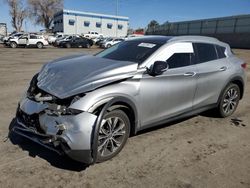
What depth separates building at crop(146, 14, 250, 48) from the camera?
4846 cm

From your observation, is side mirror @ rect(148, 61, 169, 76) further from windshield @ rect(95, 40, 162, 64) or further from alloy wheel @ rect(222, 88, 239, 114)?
alloy wheel @ rect(222, 88, 239, 114)

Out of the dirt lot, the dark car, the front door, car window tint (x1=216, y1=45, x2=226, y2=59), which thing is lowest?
the dark car

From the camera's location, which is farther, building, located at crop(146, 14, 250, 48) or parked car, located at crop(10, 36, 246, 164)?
building, located at crop(146, 14, 250, 48)

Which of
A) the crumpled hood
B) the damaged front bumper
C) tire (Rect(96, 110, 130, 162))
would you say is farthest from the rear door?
the damaged front bumper

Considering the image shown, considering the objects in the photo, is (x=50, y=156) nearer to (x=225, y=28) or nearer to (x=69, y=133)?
(x=69, y=133)

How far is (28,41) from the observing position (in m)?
33.1

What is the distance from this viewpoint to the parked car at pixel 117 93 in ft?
11.6

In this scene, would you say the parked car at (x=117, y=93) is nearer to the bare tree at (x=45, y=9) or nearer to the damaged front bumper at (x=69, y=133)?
the damaged front bumper at (x=69, y=133)

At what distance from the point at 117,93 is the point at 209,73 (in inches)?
89.6

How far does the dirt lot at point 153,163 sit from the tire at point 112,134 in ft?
0.45

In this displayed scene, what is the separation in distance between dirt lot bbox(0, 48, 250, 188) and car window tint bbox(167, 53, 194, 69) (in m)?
1.23

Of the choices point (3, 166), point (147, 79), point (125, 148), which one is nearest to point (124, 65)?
point (147, 79)

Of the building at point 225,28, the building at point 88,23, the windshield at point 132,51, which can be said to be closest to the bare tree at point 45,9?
the building at point 88,23

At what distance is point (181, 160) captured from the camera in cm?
415
